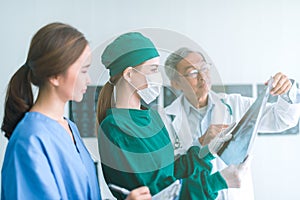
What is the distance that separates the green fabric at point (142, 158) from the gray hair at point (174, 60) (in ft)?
0.39

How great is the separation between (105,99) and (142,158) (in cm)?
17

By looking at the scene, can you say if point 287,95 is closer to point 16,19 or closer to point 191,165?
point 191,165

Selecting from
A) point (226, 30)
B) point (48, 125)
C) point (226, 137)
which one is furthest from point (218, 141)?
point (226, 30)

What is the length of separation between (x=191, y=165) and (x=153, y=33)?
33cm

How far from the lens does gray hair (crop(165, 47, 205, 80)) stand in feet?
3.54

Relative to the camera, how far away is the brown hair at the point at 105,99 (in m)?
1.02

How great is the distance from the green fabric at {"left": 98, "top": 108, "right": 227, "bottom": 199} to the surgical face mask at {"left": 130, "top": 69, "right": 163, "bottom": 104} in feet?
0.12

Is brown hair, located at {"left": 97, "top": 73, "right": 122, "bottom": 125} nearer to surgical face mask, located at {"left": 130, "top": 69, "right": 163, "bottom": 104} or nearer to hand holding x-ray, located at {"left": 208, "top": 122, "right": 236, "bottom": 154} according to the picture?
surgical face mask, located at {"left": 130, "top": 69, "right": 163, "bottom": 104}

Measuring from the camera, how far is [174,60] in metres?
1.11

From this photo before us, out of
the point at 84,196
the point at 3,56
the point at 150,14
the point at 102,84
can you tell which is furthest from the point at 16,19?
the point at 84,196

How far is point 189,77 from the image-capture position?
114 cm

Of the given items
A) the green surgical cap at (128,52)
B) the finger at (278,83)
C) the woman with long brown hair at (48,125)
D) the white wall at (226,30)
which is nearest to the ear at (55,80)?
the woman with long brown hair at (48,125)

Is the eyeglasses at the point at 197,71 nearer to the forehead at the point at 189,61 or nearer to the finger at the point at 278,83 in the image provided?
the forehead at the point at 189,61

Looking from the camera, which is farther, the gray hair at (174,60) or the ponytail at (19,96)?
the gray hair at (174,60)
